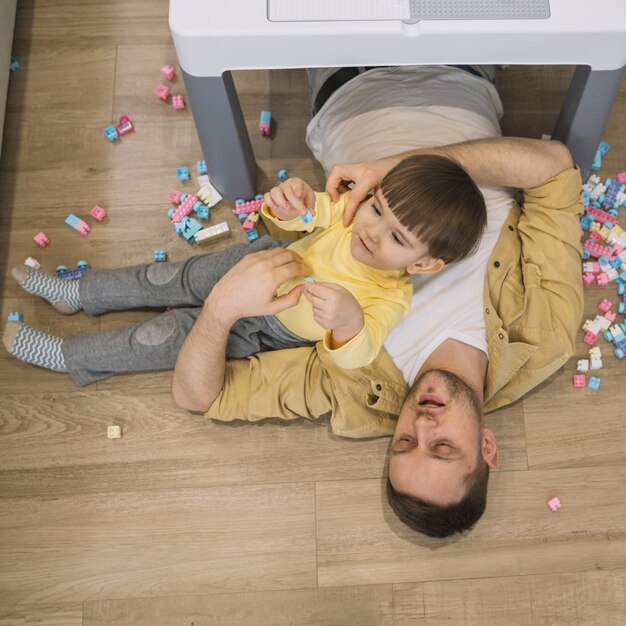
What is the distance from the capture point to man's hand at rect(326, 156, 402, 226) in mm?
1332

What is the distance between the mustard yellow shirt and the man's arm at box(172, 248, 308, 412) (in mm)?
76

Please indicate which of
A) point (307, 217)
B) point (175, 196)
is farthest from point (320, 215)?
point (175, 196)

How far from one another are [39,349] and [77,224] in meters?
0.32

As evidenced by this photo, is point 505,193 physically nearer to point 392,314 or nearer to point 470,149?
point 470,149

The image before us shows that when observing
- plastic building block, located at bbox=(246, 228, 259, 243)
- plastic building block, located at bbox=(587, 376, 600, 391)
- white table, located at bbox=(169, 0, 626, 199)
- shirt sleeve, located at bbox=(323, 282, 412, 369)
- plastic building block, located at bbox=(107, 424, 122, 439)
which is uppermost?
white table, located at bbox=(169, 0, 626, 199)

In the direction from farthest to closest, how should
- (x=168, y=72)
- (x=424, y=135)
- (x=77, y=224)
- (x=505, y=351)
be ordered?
1. (x=168, y=72)
2. (x=77, y=224)
3. (x=424, y=135)
4. (x=505, y=351)

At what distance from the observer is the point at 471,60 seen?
132 centimetres

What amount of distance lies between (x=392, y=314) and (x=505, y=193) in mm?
410

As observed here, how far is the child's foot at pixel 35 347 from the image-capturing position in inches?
62.3

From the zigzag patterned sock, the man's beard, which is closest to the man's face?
the man's beard

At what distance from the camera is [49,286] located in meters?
1.62

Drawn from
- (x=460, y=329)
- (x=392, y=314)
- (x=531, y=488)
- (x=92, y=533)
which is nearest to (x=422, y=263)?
(x=392, y=314)

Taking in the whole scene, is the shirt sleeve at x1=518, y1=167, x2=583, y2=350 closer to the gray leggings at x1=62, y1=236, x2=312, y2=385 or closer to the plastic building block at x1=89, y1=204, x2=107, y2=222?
the gray leggings at x1=62, y1=236, x2=312, y2=385

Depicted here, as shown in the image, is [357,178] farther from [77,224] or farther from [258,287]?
[77,224]
